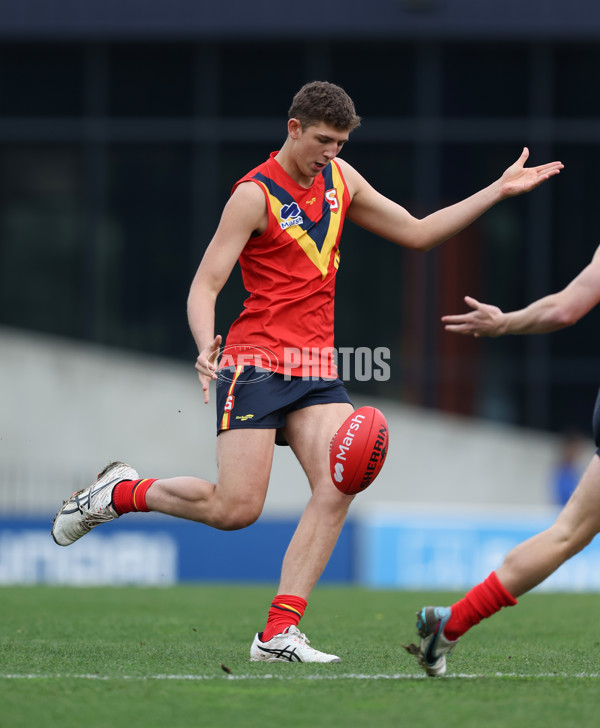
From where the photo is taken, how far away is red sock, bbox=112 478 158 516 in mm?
5859

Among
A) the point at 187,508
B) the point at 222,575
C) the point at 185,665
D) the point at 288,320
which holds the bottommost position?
the point at 222,575

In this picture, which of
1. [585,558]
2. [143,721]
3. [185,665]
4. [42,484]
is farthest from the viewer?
[42,484]

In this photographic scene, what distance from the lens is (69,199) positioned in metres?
19.7

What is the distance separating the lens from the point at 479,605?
4.68 meters

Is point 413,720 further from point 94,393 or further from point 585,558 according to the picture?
point 94,393

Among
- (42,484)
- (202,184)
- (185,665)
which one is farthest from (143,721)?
(202,184)

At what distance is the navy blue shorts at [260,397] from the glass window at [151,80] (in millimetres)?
14396

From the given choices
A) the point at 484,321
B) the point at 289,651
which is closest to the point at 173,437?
the point at 289,651

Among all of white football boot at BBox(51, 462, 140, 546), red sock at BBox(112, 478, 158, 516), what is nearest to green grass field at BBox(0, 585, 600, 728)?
white football boot at BBox(51, 462, 140, 546)

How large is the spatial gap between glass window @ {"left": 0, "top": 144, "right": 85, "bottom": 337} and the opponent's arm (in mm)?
15715

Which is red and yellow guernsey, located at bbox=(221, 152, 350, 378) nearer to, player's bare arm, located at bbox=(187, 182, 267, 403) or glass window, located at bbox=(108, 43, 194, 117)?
player's bare arm, located at bbox=(187, 182, 267, 403)

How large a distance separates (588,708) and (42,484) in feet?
46.8

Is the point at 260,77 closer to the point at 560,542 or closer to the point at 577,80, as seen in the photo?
the point at 577,80

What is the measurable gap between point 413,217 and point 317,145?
1.89ft
